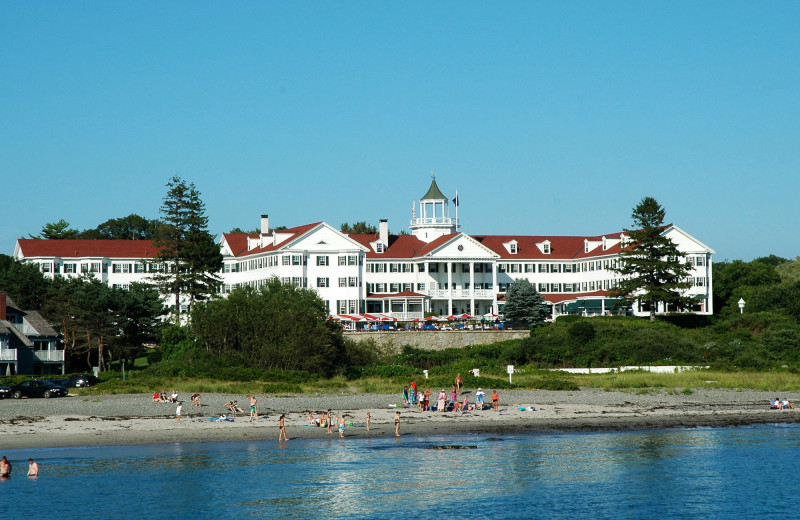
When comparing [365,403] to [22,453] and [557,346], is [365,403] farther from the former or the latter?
[557,346]

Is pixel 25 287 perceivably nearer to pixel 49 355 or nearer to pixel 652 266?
pixel 49 355

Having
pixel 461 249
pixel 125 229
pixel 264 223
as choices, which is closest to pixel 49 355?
pixel 264 223

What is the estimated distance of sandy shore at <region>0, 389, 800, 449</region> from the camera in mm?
41438

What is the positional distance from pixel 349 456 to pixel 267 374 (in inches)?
849

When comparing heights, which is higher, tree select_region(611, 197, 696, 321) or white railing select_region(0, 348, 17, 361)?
tree select_region(611, 197, 696, 321)

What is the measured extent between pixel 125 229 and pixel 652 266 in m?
81.1

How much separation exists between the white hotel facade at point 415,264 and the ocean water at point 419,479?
47.1 m

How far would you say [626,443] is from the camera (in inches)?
1629

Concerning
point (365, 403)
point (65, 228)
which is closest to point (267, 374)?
point (365, 403)

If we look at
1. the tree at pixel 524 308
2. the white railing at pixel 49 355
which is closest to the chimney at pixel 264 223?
the tree at pixel 524 308

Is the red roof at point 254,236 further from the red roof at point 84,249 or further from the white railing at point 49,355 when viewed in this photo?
the white railing at point 49,355

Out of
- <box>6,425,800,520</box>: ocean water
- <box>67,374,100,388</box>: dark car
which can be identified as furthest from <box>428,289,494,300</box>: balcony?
<box>6,425,800,520</box>: ocean water

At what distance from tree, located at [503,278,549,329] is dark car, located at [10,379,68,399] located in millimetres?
44476

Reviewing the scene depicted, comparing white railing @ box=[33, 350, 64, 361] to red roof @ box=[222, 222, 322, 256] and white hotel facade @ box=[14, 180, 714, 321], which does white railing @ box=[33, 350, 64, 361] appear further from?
red roof @ box=[222, 222, 322, 256]
